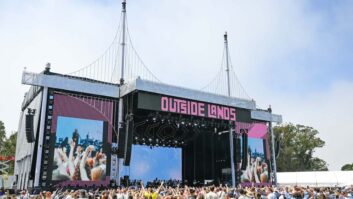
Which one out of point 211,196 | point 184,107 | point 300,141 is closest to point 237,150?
point 184,107

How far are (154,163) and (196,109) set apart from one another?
8275 mm

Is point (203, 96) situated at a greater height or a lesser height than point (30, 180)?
greater

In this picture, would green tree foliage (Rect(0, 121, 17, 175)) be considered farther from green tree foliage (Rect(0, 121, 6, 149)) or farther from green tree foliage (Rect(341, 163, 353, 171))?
green tree foliage (Rect(341, 163, 353, 171))

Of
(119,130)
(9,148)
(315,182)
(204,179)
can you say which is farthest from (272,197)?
(9,148)

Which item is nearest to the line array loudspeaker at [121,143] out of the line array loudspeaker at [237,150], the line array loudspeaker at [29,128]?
the line array loudspeaker at [29,128]

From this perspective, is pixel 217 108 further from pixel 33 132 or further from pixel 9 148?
pixel 9 148

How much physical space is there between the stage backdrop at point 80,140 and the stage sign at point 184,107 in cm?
256

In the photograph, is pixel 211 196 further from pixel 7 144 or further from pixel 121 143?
pixel 7 144

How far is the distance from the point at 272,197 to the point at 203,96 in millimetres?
13789

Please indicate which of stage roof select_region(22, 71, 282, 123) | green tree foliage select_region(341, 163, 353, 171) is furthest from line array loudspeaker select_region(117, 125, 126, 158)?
green tree foliage select_region(341, 163, 353, 171)

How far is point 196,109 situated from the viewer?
23.1m

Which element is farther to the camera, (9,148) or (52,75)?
(9,148)

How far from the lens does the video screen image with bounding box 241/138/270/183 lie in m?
27.2

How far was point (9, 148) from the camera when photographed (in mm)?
42156
